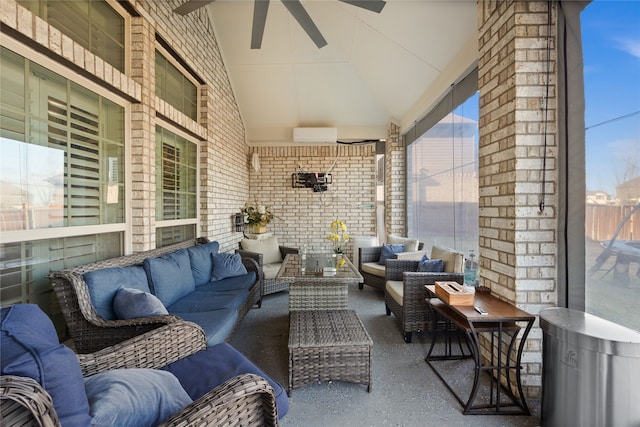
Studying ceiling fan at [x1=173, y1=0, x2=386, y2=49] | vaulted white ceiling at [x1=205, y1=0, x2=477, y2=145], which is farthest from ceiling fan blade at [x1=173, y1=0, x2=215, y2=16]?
vaulted white ceiling at [x1=205, y1=0, x2=477, y2=145]

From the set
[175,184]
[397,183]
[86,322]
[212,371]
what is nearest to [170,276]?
[86,322]

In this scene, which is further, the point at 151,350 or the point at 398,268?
the point at 398,268

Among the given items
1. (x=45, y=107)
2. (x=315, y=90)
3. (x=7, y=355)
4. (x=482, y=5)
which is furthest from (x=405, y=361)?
Result: (x=315, y=90)

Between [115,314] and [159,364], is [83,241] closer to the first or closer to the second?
[115,314]

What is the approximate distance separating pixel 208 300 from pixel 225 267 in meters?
0.69

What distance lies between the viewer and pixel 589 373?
1327 millimetres

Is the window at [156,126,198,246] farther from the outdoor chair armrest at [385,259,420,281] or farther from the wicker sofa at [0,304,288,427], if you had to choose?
the outdoor chair armrest at [385,259,420,281]

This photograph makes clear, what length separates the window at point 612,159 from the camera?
58.1 inches

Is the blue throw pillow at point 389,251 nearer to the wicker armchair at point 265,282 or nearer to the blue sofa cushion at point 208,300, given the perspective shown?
the wicker armchair at point 265,282

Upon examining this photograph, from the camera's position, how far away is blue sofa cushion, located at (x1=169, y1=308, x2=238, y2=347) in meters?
1.87

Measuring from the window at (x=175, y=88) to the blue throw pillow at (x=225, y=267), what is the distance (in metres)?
1.76

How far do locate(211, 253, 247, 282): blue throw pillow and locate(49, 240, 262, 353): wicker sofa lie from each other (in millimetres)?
54

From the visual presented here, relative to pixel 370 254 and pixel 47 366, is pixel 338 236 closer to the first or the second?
pixel 370 254

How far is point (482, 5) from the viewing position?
2117 mm
